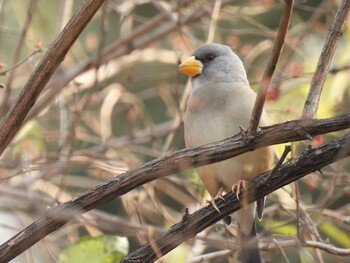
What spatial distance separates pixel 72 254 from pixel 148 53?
2523mm

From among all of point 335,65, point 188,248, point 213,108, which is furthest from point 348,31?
point 188,248

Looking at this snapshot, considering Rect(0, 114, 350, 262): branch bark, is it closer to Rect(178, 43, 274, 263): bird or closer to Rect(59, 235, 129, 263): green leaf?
Rect(59, 235, 129, 263): green leaf

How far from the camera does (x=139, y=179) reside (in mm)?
2523

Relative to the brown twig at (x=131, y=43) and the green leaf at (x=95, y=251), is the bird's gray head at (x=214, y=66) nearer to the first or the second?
the brown twig at (x=131, y=43)

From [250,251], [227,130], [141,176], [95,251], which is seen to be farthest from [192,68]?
[141,176]

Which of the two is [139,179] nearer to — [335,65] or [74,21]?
[74,21]

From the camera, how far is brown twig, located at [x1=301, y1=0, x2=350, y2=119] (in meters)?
2.79

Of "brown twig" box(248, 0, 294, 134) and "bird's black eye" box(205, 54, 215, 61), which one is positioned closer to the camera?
"brown twig" box(248, 0, 294, 134)

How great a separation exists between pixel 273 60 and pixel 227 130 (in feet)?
3.77

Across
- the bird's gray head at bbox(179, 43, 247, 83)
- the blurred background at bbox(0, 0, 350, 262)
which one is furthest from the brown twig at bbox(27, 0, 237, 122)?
the bird's gray head at bbox(179, 43, 247, 83)

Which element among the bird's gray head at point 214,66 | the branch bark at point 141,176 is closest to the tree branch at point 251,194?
the branch bark at point 141,176

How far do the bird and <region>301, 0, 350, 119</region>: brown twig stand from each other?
0.56 meters

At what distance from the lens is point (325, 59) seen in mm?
2859

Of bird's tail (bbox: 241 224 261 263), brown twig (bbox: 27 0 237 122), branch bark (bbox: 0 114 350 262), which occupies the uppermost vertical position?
brown twig (bbox: 27 0 237 122)
